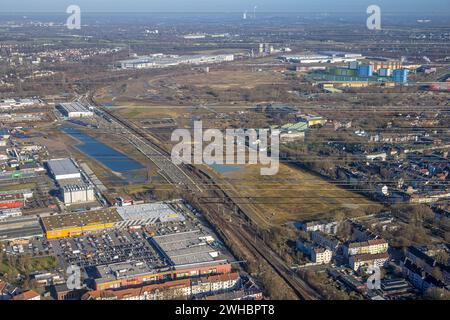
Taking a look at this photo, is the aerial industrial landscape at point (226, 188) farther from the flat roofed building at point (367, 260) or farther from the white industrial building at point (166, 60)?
the white industrial building at point (166, 60)

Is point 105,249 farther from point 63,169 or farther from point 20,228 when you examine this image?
point 63,169

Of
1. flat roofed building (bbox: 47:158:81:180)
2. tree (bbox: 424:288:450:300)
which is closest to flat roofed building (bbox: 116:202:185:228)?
flat roofed building (bbox: 47:158:81:180)

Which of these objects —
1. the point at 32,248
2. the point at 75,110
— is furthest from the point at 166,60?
the point at 32,248

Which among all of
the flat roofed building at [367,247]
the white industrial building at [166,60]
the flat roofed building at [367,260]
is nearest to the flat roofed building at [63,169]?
the flat roofed building at [367,247]

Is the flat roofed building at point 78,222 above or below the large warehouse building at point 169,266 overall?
above

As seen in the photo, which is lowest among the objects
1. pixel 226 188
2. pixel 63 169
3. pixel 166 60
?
pixel 226 188

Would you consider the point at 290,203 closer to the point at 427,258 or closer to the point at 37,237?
the point at 427,258
